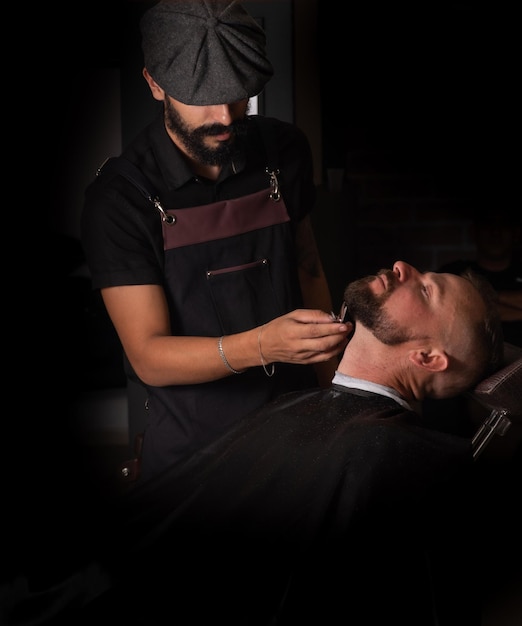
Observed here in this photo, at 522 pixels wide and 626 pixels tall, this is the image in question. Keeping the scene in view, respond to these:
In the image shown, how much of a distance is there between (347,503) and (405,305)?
366 mm

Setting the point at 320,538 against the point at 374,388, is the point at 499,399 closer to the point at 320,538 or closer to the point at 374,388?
the point at 374,388

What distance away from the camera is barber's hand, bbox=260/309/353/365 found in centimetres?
125

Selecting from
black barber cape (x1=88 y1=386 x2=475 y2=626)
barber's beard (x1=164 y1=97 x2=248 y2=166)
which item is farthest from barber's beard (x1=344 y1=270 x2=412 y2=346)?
barber's beard (x1=164 y1=97 x2=248 y2=166)

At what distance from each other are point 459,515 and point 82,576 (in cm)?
67

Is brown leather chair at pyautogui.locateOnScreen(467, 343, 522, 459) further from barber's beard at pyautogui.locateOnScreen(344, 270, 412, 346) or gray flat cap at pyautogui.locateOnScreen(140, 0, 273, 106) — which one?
gray flat cap at pyautogui.locateOnScreen(140, 0, 273, 106)

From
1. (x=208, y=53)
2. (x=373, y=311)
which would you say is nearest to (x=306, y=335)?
(x=373, y=311)

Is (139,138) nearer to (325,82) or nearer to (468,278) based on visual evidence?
(325,82)

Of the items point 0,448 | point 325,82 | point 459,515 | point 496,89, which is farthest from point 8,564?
point 496,89

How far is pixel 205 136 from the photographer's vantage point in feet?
4.75

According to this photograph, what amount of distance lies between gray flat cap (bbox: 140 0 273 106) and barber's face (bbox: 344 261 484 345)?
406mm

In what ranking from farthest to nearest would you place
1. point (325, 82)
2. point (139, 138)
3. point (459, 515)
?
point (325, 82), point (139, 138), point (459, 515)

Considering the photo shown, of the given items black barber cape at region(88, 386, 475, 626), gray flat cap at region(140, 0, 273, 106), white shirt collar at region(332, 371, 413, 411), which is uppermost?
gray flat cap at region(140, 0, 273, 106)

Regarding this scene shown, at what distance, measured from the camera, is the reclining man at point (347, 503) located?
53.2 inches

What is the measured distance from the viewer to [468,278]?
1541 mm
